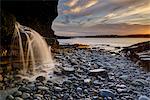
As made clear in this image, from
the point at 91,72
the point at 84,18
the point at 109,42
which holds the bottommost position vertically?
the point at 91,72

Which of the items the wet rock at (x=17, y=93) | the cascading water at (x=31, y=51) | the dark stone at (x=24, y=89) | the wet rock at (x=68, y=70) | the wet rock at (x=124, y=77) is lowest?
the wet rock at (x=17, y=93)

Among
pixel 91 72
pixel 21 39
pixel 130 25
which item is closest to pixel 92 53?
pixel 91 72

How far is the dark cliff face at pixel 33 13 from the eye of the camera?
178 centimetres

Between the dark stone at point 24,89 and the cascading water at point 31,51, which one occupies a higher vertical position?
the cascading water at point 31,51

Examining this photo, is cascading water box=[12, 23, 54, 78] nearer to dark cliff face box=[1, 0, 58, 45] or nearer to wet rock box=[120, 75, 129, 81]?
dark cliff face box=[1, 0, 58, 45]

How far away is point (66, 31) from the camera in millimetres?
1793

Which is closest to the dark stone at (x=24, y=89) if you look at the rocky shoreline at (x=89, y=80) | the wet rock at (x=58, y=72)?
the rocky shoreline at (x=89, y=80)

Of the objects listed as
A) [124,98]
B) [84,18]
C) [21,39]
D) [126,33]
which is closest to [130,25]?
[126,33]

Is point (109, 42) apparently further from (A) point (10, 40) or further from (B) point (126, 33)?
(A) point (10, 40)

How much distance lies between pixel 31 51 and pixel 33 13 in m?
0.18

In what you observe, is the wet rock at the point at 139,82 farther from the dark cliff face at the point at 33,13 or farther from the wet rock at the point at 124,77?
the dark cliff face at the point at 33,13

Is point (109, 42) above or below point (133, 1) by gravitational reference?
below

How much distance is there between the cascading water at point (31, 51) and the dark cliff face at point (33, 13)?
3 centimetres

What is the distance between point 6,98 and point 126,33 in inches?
24.2
